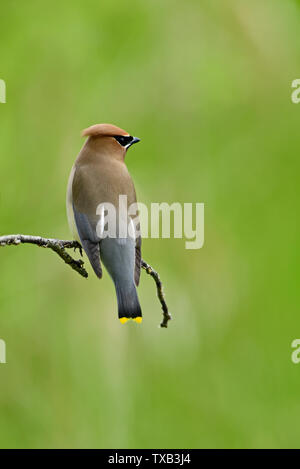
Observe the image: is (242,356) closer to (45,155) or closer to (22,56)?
(45,155)

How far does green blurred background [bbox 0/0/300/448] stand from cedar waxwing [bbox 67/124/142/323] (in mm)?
690

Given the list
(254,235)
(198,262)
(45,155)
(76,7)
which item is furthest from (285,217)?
(76,7)

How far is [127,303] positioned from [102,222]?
36 centimetres

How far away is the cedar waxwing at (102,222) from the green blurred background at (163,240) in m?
0.69

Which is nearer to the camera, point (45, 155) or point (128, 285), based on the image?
point (128, 285)

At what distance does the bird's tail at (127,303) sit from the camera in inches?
131

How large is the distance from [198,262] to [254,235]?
0.42m

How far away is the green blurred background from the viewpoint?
13.8ft

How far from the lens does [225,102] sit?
479cm
